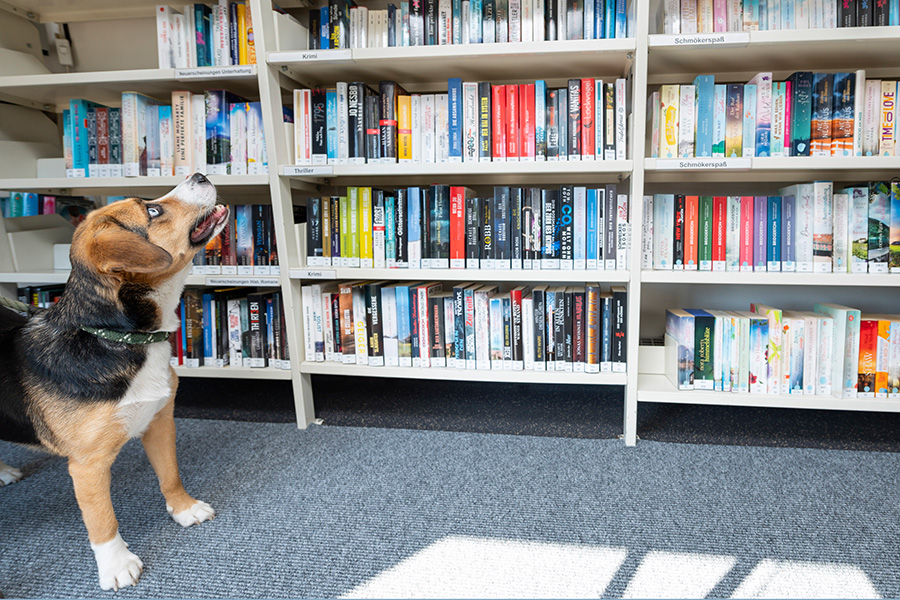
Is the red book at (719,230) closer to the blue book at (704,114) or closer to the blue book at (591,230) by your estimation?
the blue book at (704,114)

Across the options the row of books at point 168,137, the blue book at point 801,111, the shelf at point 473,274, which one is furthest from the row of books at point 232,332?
the blue book at point 801,111

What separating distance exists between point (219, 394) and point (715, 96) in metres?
2.37

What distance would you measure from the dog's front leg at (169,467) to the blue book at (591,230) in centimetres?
138

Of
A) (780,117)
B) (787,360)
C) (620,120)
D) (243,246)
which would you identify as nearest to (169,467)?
(243,246)

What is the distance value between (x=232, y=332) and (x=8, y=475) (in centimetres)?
83

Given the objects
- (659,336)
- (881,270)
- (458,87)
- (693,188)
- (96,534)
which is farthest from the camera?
(659,336)

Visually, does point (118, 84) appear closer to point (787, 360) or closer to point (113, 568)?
point (113, 568)

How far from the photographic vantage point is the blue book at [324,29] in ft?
6.29

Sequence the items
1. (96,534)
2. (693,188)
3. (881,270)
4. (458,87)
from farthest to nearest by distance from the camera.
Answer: (693,188) < (458,87) < (881,270) < (96,534)

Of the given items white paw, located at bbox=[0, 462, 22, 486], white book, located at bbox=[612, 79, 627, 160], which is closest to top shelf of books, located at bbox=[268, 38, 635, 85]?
white book, located at bbox=[612, 79, 627, 160]

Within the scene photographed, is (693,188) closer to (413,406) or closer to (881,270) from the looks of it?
(881,270)

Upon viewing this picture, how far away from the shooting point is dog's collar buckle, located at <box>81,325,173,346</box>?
1221mm

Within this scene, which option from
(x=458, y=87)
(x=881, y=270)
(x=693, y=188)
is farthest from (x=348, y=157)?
(x=881, y=270)

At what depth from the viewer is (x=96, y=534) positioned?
3.97 ft
